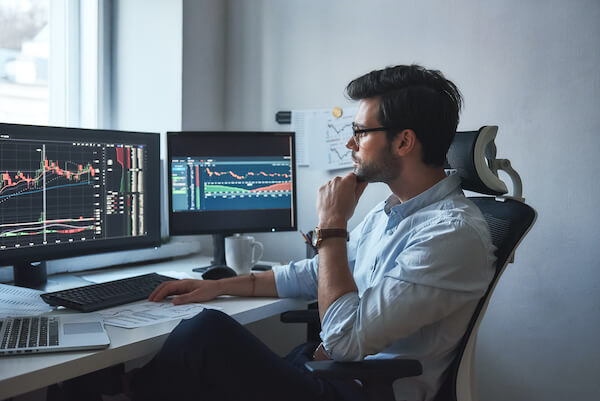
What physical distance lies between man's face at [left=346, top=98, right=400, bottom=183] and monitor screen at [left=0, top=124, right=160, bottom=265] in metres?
0.75

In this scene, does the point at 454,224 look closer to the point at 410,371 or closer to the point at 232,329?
the point at 410,371

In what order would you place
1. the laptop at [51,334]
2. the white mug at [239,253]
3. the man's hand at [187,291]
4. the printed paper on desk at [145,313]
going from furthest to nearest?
the white mug at [239,253]
the man's hand at [187,291]
the printed paper on desk at [145,313]
the laptop at [51,334]

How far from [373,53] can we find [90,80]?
3.97 feet

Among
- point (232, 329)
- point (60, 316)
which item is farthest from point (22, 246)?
point (232, 329)

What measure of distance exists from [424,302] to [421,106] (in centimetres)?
50

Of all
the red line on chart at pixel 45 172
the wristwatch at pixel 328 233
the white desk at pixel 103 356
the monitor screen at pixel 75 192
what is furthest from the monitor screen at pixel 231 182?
the wristwatch at pixel 328 233

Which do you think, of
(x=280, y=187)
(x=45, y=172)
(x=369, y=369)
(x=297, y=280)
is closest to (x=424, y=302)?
(x=369, y=369)

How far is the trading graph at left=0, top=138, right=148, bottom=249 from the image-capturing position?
4.60 feet

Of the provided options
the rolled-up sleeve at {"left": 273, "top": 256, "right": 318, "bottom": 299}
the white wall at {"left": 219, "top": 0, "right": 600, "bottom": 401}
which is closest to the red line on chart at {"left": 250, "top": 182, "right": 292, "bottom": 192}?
the white wall at {"left": 219, "top": 0, "right": 600, "bottom": 401}

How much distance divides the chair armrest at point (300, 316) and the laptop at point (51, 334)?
0.48 m

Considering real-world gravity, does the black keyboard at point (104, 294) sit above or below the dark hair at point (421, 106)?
below

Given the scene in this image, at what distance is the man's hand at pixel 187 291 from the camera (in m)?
1.41

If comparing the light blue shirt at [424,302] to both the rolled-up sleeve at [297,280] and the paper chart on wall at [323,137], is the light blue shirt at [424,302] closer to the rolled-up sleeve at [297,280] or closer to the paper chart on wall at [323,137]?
the rolled-up sleeve at [297,280]

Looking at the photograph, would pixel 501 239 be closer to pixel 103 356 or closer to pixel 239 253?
pixel 103 356
